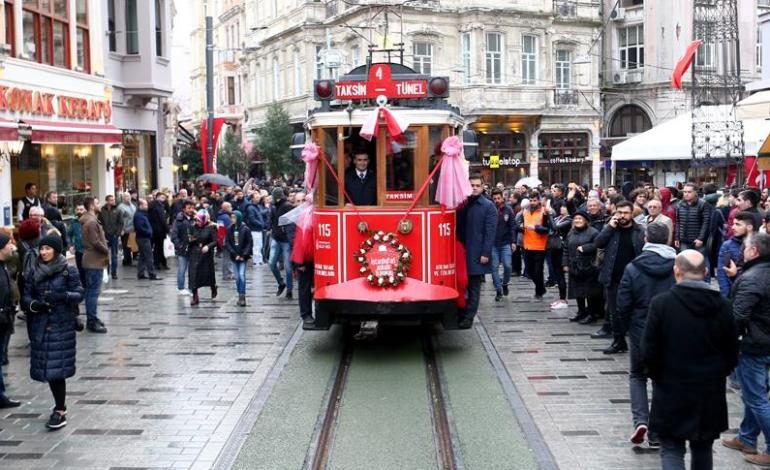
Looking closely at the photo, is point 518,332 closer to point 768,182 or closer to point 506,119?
point 768,182

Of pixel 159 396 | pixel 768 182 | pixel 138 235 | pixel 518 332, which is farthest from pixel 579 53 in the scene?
pixel 159 396

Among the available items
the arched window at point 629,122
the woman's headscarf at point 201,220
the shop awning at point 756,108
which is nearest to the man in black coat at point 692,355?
the woman's headscarf at point 201,220

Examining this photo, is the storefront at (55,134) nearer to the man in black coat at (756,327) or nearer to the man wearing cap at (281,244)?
the man wearing cap at (281,244)

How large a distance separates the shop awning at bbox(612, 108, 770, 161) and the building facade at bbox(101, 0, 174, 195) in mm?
13771


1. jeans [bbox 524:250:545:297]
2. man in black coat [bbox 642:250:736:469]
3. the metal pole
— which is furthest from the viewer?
the metal pole

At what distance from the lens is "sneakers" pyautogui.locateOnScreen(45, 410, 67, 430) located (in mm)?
8578

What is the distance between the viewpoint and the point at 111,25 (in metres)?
27.3

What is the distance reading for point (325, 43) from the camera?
1715 inches

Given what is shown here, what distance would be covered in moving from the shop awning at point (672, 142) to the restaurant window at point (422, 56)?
18490 mm

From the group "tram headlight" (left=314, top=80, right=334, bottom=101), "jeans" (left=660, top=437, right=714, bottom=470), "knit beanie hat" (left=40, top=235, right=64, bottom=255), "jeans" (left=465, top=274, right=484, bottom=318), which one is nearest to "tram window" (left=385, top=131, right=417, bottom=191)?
"tram headlight" (left=314, top=80, right=334, bottom=101)

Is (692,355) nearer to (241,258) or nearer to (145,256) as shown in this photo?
(241,258)

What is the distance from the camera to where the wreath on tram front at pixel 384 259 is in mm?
11172

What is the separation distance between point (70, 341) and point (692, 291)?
5.52m

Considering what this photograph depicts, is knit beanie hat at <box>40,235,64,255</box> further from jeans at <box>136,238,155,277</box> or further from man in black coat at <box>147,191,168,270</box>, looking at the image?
man in black coat at <box>147,191,168,270</box>
